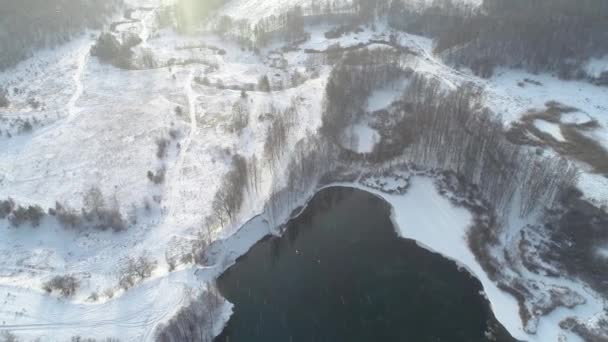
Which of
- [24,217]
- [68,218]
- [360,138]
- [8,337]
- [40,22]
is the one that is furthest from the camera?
[40,22]

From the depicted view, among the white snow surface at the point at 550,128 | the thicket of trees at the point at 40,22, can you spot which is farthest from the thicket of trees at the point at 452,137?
the thicket of trees at the point at 40,22

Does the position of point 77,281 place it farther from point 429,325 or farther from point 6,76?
point 6,76

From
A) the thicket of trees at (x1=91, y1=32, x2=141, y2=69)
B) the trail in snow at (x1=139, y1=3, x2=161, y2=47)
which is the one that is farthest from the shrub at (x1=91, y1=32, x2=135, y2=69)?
the trail in snow at (x1=139, y1=3, x2=161, y2=47)

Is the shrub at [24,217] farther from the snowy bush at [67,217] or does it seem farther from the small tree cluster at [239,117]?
the small tree cluster at [239,117]

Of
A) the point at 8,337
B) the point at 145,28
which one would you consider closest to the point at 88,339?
the point at 8,337

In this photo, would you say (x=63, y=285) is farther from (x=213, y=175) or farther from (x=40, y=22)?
(x=40, y=22)

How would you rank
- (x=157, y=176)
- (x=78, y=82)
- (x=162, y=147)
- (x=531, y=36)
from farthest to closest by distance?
(x=531, y=36) < (x=78, y=82) < (x=162, y=147) < (x=157, y=176)

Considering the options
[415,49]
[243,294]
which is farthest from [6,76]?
[415,49]

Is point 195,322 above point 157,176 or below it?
below

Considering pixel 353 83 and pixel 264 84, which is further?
pixel 264 84
